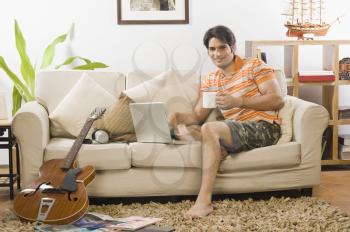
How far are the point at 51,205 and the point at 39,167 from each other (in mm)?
442

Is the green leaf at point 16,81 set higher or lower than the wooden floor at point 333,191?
higher

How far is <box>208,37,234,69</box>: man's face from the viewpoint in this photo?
3614mm

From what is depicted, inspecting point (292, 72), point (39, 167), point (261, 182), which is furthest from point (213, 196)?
point (292, 72)

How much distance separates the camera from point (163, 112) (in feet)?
11.5

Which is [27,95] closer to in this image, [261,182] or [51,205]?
[51,205]

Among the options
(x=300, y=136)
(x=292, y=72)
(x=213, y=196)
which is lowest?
(x=213, y=196)

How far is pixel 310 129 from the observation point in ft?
11.8

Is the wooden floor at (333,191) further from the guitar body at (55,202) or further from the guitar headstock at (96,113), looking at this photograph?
the guitar headstock at (96,113)

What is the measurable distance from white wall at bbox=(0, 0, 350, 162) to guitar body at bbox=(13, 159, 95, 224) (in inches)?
67.1

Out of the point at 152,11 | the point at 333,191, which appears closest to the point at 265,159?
the point at 333,191

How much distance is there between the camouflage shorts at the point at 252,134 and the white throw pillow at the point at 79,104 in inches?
32.2

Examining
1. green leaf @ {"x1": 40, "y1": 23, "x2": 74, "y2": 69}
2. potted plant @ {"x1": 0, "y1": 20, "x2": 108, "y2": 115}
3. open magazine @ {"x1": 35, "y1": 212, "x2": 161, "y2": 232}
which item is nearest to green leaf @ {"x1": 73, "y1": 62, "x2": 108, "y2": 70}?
potted plant @ {"x1": 0, "y1": 20, "x2": 108, "y2": 115}

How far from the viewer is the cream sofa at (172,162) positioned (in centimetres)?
346

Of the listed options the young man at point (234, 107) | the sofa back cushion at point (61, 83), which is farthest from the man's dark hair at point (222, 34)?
the sofa back cushion at point (61, 83)
